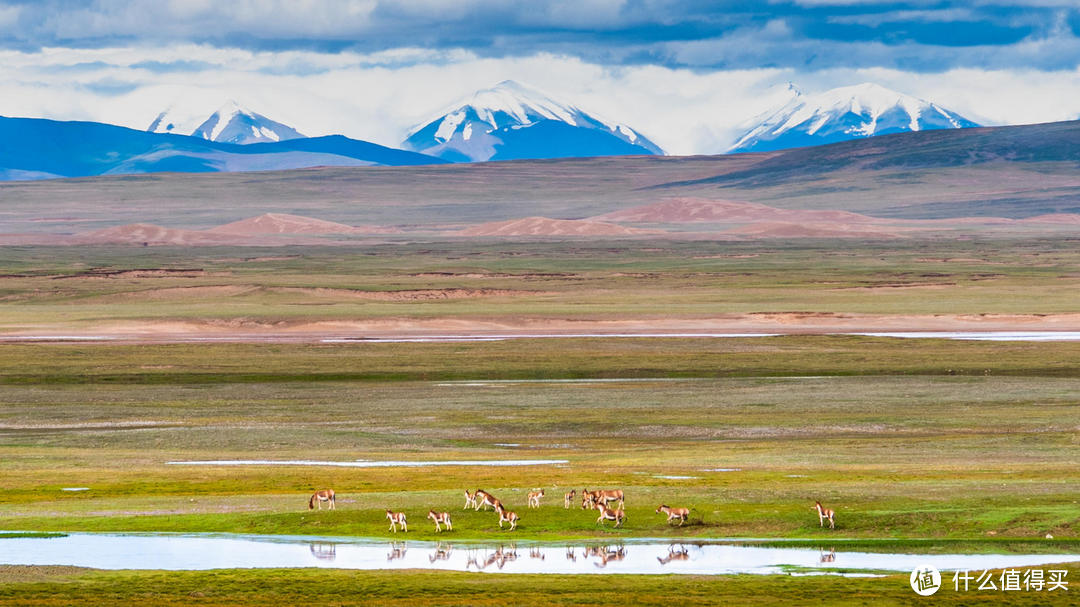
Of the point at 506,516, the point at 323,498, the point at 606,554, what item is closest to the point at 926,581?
the point at 606,554

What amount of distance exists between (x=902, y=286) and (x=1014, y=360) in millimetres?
48461

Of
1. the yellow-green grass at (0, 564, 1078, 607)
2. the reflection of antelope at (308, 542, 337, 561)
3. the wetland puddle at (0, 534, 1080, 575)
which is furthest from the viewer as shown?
the reflection of antelope at (308, 542, 337, 561)

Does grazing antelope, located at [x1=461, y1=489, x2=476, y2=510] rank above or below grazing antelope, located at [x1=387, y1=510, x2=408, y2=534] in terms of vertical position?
above

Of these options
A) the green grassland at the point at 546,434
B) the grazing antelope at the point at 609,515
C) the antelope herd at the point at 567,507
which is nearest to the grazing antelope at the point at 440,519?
the antelope herd at the point at 567,507

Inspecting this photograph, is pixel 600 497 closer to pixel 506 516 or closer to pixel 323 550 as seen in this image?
pixel 506 516

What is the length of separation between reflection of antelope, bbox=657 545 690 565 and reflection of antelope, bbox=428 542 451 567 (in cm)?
347

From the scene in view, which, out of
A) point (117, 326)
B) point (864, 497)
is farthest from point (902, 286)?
point (864, 497)

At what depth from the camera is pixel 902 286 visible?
11225cm

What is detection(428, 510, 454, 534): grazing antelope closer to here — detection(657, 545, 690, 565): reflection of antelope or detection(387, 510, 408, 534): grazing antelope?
detection(387, 510, 408, 534): grazing antelope

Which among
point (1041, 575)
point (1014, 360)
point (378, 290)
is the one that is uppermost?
point (378, 290)

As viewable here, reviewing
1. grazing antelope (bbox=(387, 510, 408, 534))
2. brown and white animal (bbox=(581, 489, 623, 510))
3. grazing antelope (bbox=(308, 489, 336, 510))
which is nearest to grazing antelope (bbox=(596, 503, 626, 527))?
brown and white animal (bbox=(581, 489, 623, 510))

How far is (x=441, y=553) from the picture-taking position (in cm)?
2411

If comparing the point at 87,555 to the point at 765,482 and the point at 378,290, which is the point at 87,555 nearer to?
the point at 765,482

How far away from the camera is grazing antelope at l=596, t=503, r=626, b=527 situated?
84.2ft
